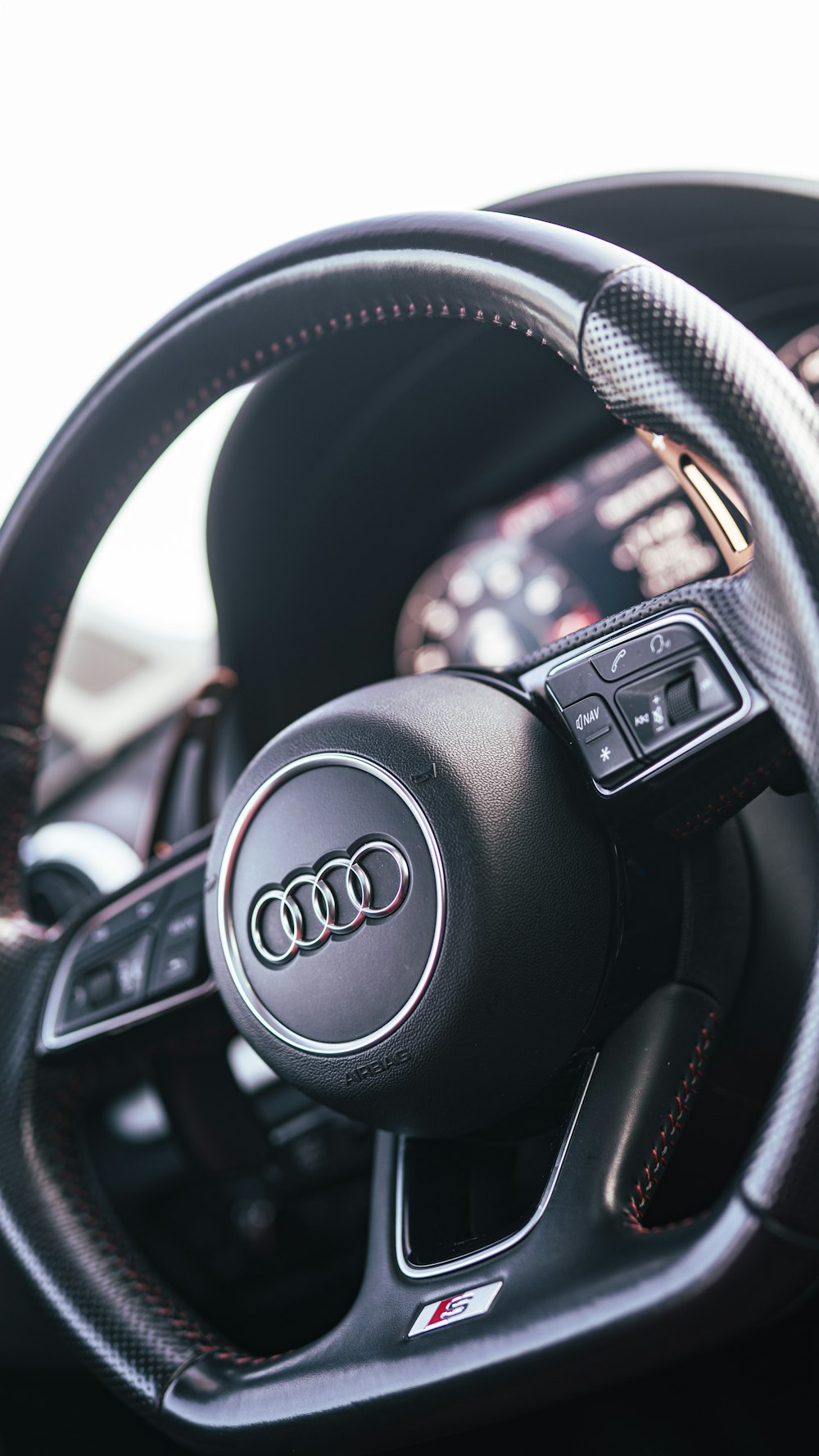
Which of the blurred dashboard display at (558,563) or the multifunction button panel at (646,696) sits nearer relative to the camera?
the multifunction button panel at (646,696)

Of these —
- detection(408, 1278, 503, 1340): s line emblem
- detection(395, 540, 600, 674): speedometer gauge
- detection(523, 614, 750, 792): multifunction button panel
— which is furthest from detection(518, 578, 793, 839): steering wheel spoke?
detection(395, 540, 600, 674): speedometer gauge

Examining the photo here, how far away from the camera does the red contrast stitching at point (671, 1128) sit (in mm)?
643

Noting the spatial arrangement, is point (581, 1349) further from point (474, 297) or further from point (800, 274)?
point (800, 274)

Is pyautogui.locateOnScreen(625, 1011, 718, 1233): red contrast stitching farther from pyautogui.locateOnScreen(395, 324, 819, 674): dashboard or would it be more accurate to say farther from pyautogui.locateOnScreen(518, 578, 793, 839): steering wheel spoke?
pyautogui.locateOnScreen(395, 324, 819, 674): dashboard

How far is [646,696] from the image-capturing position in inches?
24.7

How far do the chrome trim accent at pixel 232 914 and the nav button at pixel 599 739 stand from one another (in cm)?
11

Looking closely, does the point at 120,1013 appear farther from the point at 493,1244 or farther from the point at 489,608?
the point at 489,608

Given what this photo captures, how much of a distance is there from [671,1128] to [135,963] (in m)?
0.49

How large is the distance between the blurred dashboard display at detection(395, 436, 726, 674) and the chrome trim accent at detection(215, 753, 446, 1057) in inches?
24.1

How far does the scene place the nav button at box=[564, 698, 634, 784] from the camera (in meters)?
0.64

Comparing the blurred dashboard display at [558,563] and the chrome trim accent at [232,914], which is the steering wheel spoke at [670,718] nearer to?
the chrome trim accent at [232,914]

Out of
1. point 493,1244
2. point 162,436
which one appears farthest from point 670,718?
point 162,436

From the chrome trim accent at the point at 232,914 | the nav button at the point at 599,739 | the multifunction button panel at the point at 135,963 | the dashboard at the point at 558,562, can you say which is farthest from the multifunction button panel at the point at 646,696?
the dashboard at the point at 558,562

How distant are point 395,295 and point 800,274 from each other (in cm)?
64
